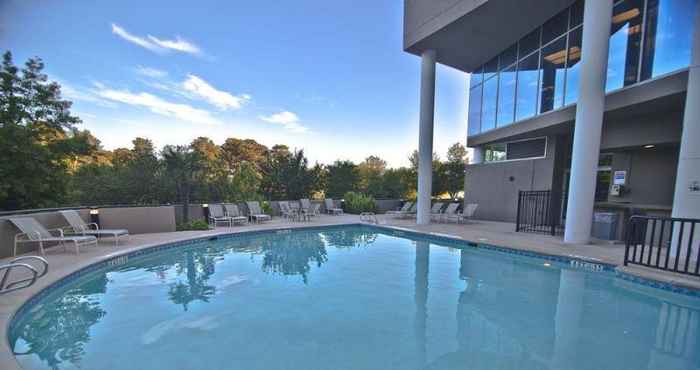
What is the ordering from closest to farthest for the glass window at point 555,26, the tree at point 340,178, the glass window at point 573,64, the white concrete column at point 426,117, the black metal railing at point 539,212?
the glass window at point 573,64, the glass window at point 555,26, the black metal railing at point 539,212, the white concrete column at point 426,117, the tree at point 340,178

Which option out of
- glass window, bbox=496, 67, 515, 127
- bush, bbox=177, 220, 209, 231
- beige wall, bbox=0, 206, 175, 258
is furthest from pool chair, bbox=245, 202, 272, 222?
glass window, bbox=496, 67, 515, 127

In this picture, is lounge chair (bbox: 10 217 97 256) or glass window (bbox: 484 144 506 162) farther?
glass window (bbox: 484 144 506 162)

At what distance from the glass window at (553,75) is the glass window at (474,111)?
3.07m

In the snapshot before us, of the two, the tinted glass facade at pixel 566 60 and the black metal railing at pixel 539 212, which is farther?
the black metal railing at pixel 539 212

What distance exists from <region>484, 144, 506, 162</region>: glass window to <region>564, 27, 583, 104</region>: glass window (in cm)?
369

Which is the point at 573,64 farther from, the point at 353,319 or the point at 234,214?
the point at 234,214

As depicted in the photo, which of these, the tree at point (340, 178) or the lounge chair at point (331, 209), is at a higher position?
the tree at point (340, 178)

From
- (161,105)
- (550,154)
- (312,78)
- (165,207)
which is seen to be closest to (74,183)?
(165,207)

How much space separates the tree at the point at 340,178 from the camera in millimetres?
15828

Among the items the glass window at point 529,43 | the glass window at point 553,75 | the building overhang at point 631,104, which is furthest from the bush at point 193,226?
the glass window at point 529,43

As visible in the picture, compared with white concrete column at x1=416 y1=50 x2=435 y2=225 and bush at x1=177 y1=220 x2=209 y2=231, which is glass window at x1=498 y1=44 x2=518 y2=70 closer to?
white concrete column at x1=416 y1=50 x2=435 y2=225

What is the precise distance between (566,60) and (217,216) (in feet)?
41.5

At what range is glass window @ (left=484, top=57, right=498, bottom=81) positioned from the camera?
11.2 meters

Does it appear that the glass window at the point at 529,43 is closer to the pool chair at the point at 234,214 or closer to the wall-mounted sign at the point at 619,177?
the wall-mounted sign at the point at 619,177
